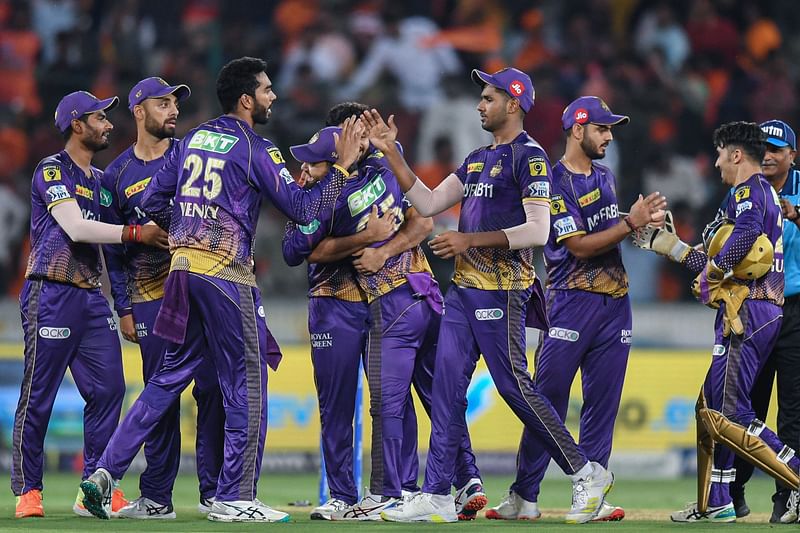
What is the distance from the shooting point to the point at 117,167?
32.1 ft

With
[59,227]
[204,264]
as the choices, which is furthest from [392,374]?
[59,227]

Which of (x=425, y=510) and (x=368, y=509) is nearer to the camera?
(x=425, y=510)

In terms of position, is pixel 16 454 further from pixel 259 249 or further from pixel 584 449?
pixel 259 249

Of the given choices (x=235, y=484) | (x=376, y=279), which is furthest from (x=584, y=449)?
(x=235, y=484)

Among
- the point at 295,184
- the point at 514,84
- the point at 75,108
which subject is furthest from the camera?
the point at 75,108

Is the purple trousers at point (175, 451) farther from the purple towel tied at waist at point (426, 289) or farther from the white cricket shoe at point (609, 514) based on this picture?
the white cricket shoe at point (609, 514)

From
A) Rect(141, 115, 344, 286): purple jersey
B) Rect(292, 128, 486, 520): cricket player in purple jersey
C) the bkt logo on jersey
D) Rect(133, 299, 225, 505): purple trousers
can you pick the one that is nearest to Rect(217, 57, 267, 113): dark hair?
Rect(141, 115, 344, 286): purple jersey

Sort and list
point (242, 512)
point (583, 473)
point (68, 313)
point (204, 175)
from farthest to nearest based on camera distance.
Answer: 1. point (68, 313)
2. point (583, 473)
3. point (204, 175)
4. point (242, 512)

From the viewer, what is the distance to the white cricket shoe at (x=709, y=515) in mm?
9109

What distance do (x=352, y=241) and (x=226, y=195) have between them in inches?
40.2

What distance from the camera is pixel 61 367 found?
9.48 m

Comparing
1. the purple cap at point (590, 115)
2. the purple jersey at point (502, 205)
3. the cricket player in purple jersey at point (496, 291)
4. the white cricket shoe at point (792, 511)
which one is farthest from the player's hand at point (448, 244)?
the white cricket shoe at point (792, 511)

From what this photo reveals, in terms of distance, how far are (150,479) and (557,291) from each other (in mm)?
3135

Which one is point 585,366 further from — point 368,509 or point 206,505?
point 206,505
